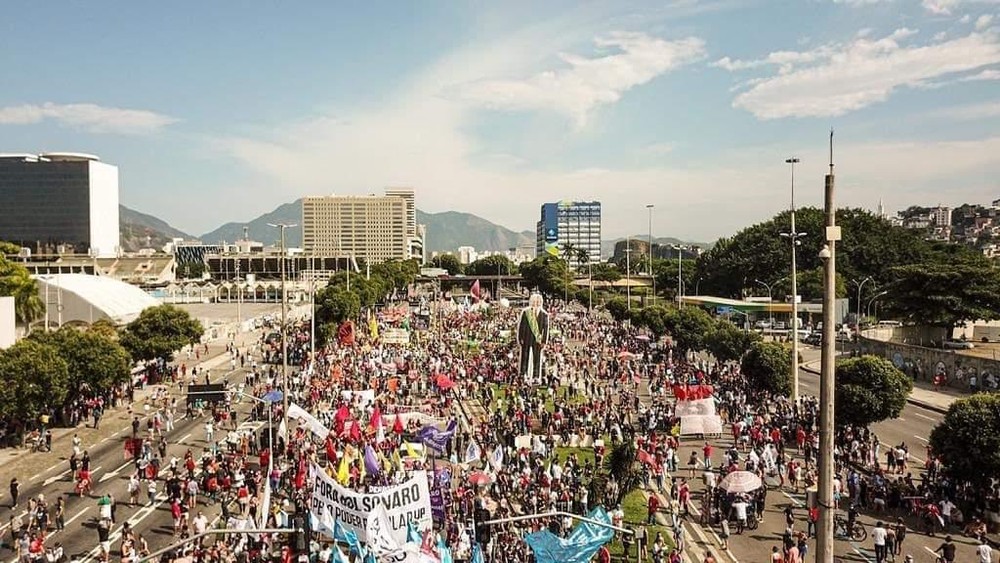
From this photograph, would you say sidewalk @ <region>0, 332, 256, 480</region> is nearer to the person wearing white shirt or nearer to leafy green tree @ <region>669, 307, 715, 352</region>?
the person wearing white shirt

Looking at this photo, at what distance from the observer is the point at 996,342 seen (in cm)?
6319

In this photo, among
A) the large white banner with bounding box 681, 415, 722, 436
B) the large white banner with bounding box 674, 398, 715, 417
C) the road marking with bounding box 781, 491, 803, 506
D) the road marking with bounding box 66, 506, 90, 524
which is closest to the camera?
the road marking with bounding box 66, 506, 90, 524

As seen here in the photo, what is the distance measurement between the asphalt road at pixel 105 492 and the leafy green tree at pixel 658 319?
3144 cm

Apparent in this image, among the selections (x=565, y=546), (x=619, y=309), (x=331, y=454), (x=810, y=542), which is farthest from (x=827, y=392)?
(x=619, y=309)

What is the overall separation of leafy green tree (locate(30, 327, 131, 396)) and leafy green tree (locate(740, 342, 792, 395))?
30.4m

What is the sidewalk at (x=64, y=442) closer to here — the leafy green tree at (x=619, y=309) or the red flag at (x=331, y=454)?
the red flag at (x=331, y=454)

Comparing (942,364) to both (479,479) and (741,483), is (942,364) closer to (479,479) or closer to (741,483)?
(741,483)

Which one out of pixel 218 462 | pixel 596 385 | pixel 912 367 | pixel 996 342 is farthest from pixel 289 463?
pixel 996 342

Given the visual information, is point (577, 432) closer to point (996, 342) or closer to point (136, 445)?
point (136, 445)

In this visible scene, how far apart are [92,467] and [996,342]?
64.3 m

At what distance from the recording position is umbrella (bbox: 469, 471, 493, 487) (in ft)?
77.2

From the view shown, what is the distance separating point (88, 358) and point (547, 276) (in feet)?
379

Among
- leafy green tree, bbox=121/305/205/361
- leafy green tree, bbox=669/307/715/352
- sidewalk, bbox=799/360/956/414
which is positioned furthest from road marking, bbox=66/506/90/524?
leafy green tree, bbox=669/307/715/352

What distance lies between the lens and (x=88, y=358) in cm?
3675
